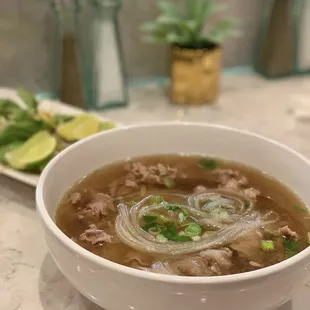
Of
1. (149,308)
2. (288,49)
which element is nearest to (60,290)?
(149,308)

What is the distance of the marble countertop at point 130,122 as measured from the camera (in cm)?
70

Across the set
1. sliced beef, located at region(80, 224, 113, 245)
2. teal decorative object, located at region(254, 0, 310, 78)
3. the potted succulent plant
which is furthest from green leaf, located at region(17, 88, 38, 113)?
teal decorative object, located at region(254, 0, 310, 78)

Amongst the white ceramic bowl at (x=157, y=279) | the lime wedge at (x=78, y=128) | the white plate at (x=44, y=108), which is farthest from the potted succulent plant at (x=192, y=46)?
the white ceramic bowl at (x=157, y=279)

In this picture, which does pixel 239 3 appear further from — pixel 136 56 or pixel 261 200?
pixel 261 200

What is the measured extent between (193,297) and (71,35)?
91 centimetres

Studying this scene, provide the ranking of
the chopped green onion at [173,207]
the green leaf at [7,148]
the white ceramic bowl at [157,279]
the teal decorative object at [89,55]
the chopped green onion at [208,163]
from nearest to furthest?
the white ceramic bowl at [157,279]
the chopped green onion at [173,207]
the chopped green onion at [208,163]
the green leaf at [7,148]
the teal decorative object at [89,55]

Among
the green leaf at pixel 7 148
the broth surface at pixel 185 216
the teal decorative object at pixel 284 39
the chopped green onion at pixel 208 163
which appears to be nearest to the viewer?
the broth surface at pixel 185 216

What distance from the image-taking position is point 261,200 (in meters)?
0.76

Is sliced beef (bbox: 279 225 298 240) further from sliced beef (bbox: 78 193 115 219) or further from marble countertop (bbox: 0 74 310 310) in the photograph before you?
sliced beef (bbox: 78 193 115 219)

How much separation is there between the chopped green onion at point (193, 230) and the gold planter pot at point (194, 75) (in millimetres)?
732

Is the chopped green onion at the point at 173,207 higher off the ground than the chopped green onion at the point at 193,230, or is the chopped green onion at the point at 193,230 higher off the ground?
the chopped green onion at the point at 193,230

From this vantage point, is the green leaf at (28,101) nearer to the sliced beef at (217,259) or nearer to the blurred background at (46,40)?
the blurred background at (46,40)

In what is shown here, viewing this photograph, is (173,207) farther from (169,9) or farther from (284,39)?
(284,39)

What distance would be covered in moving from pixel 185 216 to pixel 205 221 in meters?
0.03
